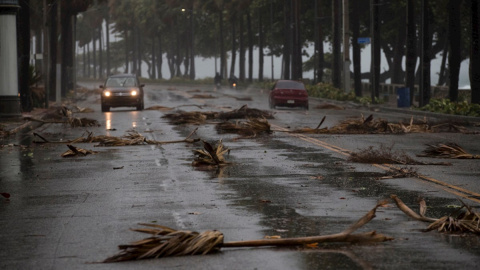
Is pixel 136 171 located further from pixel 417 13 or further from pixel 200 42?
pixel 200 42

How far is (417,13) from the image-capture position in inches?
3036

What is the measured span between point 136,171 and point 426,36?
3252 cm

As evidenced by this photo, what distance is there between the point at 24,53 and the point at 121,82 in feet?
20.2

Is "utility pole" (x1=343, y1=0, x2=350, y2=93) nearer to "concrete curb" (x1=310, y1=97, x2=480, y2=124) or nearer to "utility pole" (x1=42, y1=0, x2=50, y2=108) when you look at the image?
"concrete curb" (x1=310, y1=97, x2=480, y2=124)

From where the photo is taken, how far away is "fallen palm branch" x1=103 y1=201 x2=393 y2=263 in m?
9.77

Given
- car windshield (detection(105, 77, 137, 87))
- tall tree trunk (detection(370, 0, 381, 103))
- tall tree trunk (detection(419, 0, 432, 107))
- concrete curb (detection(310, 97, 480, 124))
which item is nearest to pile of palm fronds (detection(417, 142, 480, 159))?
concrete curb (detection(310, 97, 480, 124))

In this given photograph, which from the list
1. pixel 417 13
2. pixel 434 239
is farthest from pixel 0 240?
pixel 417 13

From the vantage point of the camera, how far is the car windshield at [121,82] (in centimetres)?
5003

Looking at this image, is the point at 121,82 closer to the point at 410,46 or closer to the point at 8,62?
the point at 8,62

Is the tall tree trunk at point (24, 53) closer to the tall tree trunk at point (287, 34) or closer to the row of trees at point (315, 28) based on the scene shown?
the row of trees at point (315, 28)

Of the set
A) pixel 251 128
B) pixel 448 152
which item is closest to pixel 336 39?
pixel 251 128

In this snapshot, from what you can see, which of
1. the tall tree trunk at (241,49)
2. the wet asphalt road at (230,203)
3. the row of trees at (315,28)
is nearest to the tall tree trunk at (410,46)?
the row of trees at (315,28)

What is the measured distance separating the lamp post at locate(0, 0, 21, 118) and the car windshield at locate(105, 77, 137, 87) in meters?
11.7

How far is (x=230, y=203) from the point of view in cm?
1395
